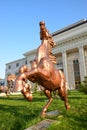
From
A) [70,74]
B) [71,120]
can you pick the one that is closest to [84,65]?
[70,74]

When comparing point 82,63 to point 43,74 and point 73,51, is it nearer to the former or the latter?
point 73,51

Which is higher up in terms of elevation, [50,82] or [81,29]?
[81,29]

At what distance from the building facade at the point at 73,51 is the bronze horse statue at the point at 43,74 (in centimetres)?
3646

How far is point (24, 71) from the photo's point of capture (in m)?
3.40

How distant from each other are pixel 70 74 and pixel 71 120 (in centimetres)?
4130

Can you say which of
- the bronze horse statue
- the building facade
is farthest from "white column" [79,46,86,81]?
Result: the bronze horse statue

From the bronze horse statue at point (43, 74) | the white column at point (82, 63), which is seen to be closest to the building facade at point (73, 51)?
the white column at point (82, 63)

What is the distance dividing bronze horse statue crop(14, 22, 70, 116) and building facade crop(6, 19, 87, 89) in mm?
36463

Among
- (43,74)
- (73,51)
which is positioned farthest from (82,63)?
(43,74)

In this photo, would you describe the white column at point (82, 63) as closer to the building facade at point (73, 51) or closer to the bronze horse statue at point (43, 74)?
the building facade at point (73, 51)

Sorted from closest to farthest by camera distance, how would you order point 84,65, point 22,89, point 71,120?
1. point 22,89
2. point 71,120
3. point 84,65

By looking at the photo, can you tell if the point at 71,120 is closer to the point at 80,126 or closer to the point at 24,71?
the point at 80,126

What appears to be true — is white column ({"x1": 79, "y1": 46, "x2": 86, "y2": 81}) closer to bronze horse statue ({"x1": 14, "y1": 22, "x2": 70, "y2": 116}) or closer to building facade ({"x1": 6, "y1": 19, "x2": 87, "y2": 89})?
building facade ({"x1": 6, "y1": 19, "x2": 87, "y2": 89})

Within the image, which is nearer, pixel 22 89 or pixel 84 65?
pixel 22 89
